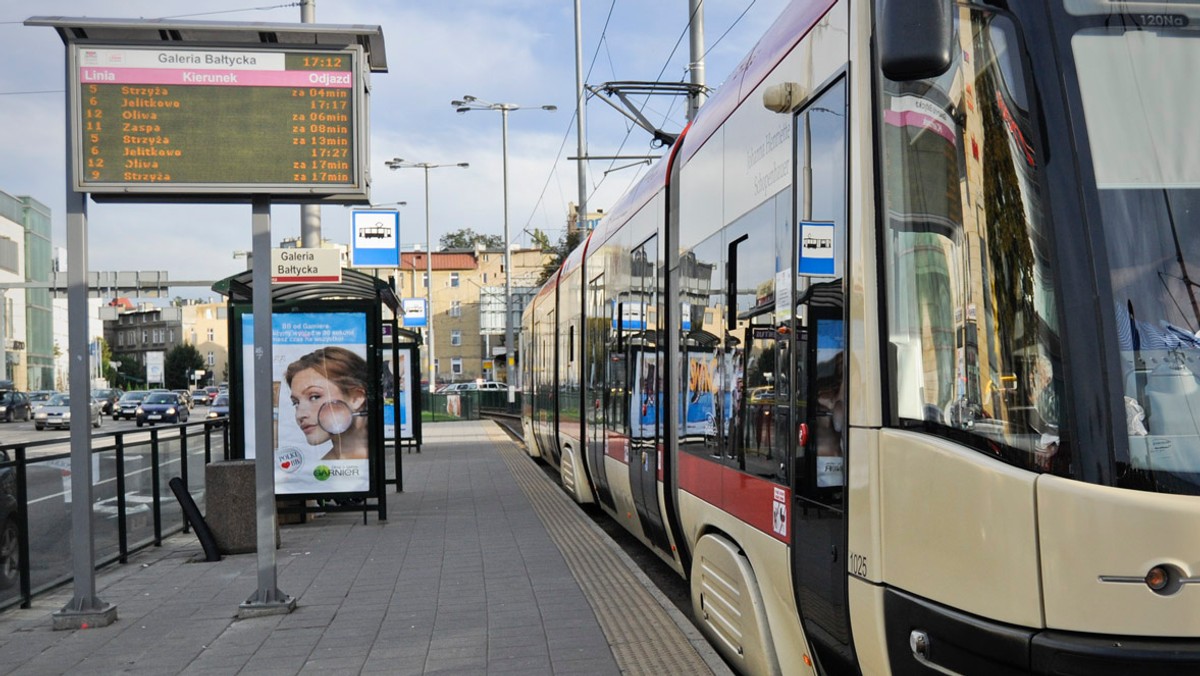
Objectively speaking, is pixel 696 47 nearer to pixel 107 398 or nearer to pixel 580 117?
pixel 580 117

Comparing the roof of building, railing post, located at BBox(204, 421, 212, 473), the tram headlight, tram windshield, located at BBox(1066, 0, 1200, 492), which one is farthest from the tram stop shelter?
the roof of building

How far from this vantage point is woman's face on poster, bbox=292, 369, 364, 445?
12.2 metres

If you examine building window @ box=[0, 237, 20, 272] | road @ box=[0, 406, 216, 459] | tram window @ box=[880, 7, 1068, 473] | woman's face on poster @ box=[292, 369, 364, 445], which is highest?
building window @ box=[0, 237, 20, 272]

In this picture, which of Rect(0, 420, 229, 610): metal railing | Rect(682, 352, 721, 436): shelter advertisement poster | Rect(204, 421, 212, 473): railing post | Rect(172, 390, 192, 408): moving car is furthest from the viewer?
Rect(172, 390, 192, 408): moving car

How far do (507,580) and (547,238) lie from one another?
68633 millimetres

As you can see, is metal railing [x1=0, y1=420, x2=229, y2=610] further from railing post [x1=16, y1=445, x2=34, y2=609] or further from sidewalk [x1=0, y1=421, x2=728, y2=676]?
sidewalk [x1=0, y1=421, x2=728, y2=676]

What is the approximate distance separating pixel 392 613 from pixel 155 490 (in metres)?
4.32

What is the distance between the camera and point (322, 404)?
12.2m

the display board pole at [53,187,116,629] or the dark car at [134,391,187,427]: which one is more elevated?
the display board pole at [53,187,116,629]

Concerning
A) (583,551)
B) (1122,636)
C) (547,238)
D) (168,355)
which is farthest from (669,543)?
(168,355)

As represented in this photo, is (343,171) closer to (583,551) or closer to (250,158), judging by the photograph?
(250,158)

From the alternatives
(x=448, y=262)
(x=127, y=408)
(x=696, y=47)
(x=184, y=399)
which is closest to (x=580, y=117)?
(x=696, y=47)

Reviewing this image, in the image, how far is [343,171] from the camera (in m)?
8.24

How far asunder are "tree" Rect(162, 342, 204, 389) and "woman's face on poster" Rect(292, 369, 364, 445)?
108047 mm
